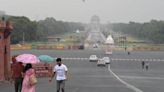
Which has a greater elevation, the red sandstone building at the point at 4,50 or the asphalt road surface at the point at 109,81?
the red sandstone building at the point at 4,50

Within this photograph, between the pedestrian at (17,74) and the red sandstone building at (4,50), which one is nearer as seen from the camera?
the pedestrian at (17,74)

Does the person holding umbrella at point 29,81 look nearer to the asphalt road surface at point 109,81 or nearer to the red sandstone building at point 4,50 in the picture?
the asphalt road surface at point 109,81

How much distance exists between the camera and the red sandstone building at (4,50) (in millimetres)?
39250

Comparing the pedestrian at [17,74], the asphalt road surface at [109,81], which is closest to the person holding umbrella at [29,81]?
the pedestrian at [17,74]

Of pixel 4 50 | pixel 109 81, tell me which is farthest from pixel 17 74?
pixel 109 81

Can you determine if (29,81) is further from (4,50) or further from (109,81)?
(109,81)

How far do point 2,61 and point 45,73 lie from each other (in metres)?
12.5

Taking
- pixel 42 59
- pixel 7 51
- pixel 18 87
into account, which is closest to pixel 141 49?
pixel 42 59

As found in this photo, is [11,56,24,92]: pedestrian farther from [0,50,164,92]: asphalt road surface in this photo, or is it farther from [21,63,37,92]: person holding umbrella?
[0,50,164,92]: asphalt road surface

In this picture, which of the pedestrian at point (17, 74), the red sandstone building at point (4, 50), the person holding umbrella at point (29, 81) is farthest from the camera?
the red sandstone building at point (4, 50)

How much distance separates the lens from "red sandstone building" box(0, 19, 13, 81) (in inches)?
1545

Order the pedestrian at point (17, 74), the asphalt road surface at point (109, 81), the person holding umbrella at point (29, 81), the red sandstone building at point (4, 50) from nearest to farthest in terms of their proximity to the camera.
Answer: the person holding umbrella at point (29, 81)
the pedestrian at point (17, 74)
the asphalt road surface at point (109, 81)
the red sandstone building at point (4, 50)

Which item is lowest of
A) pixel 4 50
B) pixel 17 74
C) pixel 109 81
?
pixel 109 81

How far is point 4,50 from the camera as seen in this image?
1587 inches
